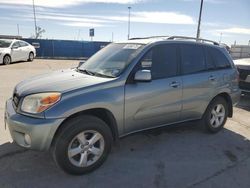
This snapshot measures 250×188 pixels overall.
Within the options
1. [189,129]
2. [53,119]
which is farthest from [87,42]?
[53,119]

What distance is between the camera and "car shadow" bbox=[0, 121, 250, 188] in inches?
140

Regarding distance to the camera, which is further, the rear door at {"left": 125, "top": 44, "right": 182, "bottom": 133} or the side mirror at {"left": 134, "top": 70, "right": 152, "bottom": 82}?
the rear door at {"left": 125, "top": 44, "right": 182, "bottom": 133}

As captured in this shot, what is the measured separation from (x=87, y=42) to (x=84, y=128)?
78.9ft

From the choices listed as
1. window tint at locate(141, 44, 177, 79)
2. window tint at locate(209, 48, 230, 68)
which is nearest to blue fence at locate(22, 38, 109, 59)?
window tint at locate(209, 48, 230, 68)

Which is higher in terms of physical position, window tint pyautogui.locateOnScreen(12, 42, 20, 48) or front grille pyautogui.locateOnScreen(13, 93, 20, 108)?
front grille pyautogui.locateOnScreen(13, 93, 20, 108)

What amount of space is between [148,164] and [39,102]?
1758 millimetres

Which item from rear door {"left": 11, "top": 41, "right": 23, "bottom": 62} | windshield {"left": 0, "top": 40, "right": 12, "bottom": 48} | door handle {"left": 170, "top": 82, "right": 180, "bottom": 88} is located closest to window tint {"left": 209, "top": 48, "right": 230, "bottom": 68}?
door handle {"left": 170, "top": 82, "right": 180, "bottom": 88}

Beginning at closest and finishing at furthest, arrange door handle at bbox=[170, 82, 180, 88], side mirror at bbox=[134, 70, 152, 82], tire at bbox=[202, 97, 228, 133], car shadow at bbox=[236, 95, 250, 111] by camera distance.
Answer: side mirror at bbox=[134, 70, 152, 82] → door handle at bbox=[170, 82, 180, 88] → tire at bbox=[202, 97, 228, 133] → car shadow at bbox=[236, 95, 250, 111]

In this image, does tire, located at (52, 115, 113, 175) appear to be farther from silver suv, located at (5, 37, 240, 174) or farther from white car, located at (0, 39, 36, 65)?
white car, located at (0, 39, 36, 65)

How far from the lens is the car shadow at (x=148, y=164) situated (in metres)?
3.54

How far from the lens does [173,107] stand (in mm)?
4531

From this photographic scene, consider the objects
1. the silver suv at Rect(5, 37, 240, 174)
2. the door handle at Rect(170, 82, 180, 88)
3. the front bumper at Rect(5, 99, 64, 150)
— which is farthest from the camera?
the door handle at Rect(170, 82, 180, 88)

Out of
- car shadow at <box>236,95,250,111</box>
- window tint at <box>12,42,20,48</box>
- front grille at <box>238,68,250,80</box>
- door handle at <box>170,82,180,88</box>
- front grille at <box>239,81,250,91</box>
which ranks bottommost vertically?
car shadow at <box>236,95,250,111</box>

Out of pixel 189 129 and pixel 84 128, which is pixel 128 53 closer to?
pixel 84 128
